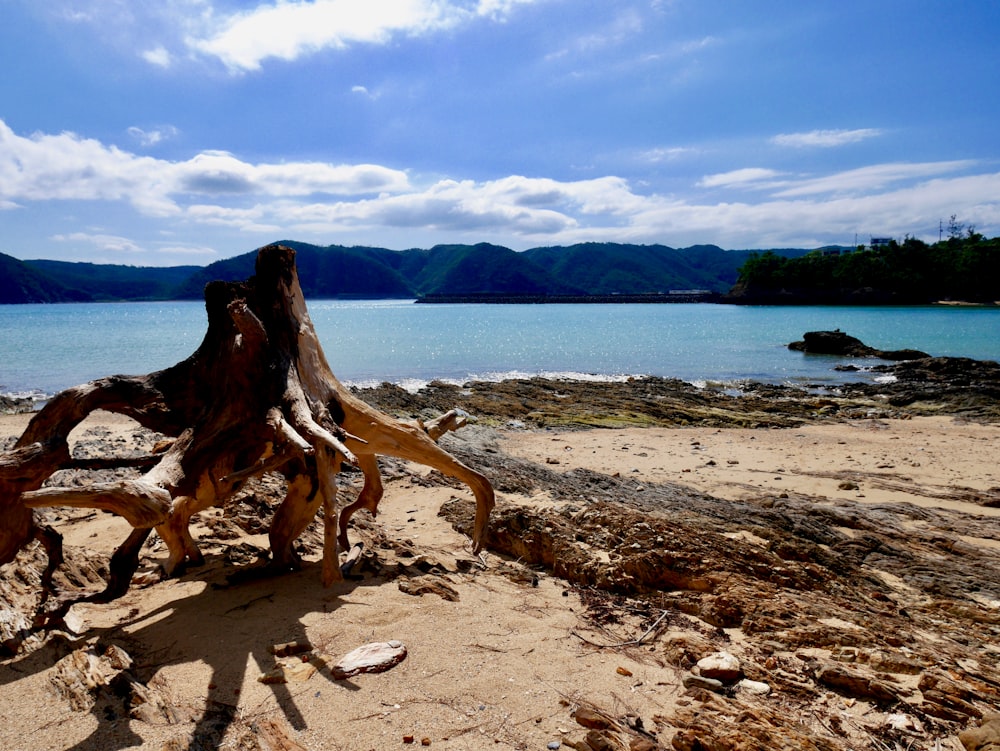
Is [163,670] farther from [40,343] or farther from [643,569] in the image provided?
[40,343]

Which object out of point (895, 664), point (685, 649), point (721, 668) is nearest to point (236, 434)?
point (685, 649)

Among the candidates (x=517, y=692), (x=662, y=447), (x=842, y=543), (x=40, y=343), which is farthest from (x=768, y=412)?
(x=40, y=343)

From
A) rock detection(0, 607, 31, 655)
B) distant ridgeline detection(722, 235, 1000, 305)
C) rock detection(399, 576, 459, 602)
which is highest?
distant ridgeline detection(722, 235, 1000, 305)

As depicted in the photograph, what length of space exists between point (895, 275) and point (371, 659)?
4304 inches

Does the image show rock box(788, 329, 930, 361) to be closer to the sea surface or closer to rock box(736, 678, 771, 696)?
the sea surface

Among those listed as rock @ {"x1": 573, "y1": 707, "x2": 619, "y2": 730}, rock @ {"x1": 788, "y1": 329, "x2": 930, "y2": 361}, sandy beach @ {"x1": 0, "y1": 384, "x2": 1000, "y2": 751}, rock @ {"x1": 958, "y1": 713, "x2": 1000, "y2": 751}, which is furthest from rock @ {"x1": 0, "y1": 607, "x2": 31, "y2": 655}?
rock @ {"x1": 788, "y1": 329, "x2": 930, "y2": 361}

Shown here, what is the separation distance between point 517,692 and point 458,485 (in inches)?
207

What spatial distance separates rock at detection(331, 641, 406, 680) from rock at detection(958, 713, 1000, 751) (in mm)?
3011

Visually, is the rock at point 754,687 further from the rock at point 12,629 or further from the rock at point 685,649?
the rock at point 12,629

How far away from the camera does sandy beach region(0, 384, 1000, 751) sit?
2.93 meters

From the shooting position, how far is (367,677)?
3.31 metres

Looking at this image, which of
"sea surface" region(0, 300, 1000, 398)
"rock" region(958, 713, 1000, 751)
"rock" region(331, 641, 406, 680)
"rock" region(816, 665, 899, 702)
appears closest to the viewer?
"rock" region(958, 713, 1000, 751)

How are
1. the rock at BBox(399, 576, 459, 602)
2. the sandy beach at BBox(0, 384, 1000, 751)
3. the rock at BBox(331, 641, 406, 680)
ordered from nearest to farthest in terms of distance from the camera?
the sandy beach at BBox(0, 384, 1000, 751) < the rock at BBox(331, 641, 406, 680) < the rock at BBox(399, 576, 459, 602)

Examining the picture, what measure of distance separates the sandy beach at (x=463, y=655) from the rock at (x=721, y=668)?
0.05m
